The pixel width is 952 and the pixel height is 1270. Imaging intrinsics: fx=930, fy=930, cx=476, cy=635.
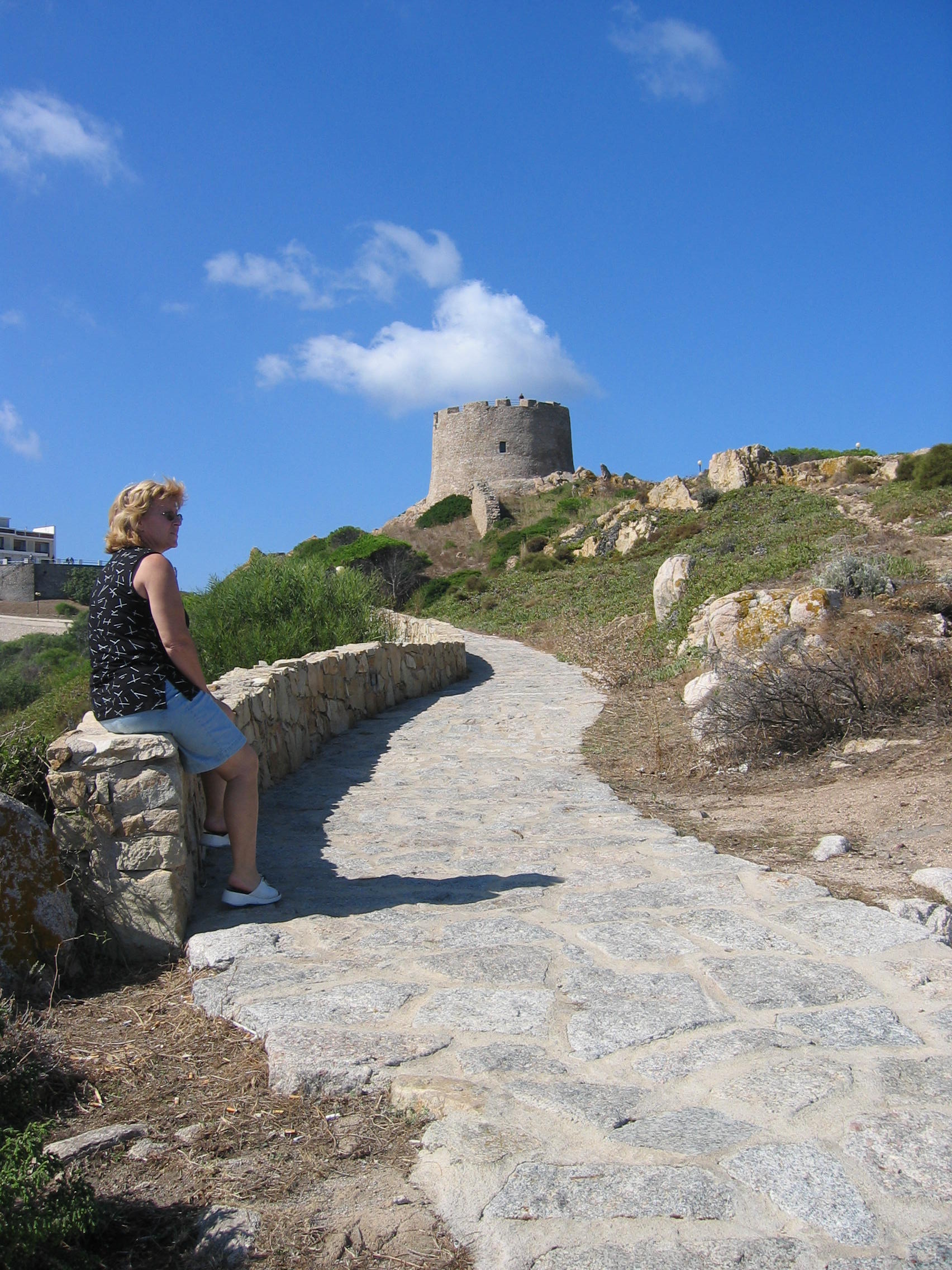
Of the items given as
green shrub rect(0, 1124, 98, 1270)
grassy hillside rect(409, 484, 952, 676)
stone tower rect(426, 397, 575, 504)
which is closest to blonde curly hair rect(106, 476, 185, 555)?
green shrub rect(0, 1124, 98, 1270)

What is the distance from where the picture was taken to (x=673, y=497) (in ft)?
91.3

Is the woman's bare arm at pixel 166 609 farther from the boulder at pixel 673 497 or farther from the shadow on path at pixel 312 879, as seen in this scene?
the boulder at pixel 673 497

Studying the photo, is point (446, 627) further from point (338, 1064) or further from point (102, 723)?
point (338, 1064)

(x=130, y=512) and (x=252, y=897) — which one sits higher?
(x=130, y=512)

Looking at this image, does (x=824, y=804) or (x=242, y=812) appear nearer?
(x=242, y=812)

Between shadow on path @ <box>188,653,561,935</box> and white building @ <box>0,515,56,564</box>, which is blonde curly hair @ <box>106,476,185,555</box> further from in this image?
white building @ <box>0,515,56,564</box>

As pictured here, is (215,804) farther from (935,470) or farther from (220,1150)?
(935,470)

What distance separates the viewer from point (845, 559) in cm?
927

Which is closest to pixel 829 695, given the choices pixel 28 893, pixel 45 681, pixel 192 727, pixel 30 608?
pixel 192 727

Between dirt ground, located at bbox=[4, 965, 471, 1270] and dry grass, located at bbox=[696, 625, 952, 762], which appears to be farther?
dry grass, located at bbox=[696, 625, 952, 762]

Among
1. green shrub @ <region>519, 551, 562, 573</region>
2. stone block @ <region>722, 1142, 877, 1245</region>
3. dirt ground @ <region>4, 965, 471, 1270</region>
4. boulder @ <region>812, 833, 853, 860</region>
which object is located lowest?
dirt ground @ <region>4, 965, 471, 1270</region>

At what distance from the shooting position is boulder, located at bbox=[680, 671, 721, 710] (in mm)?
7737

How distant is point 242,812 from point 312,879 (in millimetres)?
706

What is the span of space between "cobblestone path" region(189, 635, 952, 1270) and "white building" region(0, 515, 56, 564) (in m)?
94.2
